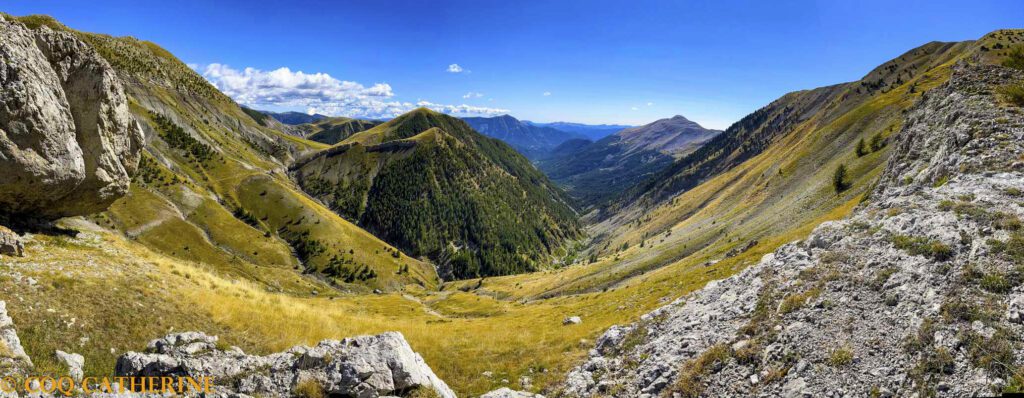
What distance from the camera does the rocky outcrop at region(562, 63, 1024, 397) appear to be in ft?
44.1

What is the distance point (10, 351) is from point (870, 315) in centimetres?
3220

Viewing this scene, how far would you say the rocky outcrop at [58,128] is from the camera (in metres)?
25.9

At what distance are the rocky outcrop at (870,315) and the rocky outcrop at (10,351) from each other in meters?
20.9

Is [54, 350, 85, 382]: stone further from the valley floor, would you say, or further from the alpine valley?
the valley floor

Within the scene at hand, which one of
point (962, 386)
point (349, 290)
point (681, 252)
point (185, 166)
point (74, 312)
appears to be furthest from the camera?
point (185, 166)

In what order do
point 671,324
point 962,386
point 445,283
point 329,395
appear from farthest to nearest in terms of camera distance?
1. point 445,283
2. point 671,324
3. point 329,395
4. point 962,386

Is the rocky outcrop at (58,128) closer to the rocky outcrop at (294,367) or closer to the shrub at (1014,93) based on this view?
the rocky outcrop at (294,367)

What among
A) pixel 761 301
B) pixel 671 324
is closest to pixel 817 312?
pixel 761 301

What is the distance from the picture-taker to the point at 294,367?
1572cm

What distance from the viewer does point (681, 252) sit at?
93.8 meters

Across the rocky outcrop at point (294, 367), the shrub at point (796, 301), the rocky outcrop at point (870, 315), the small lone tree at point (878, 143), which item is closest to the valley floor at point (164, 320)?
the rocky outcrop at point (294, 367)

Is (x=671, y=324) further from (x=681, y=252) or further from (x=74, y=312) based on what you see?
(x=681, y=252)

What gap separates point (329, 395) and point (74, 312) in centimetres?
1333

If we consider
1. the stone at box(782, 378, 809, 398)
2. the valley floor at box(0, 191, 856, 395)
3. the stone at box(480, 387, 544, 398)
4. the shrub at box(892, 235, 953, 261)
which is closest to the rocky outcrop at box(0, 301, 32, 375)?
the valley floor at box(0, 191, 856, 395)
